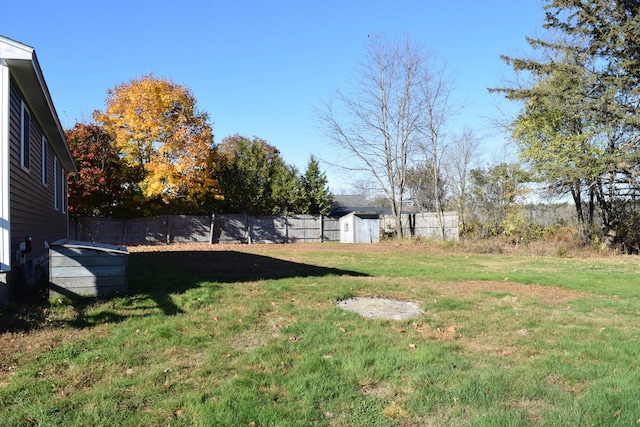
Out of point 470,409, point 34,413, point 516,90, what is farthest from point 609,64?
point 34,413

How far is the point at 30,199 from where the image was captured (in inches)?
332

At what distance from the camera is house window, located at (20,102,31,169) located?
7736 millimetres

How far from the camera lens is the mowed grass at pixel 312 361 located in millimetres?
3281

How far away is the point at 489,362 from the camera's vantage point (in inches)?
176

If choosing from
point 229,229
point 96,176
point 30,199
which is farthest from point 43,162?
point 229,229

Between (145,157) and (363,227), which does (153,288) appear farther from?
(363,227)

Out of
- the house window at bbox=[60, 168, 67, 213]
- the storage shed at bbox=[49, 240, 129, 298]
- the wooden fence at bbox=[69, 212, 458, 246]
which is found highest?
the house window at bbox=[60, 168, 67, 213]

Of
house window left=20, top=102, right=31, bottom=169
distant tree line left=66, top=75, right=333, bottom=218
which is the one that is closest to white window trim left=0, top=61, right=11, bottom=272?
house window left=20, top=102, right=31, bottom=169

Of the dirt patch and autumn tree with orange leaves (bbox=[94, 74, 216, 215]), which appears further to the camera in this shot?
autumn tree with orange leaves (bbox=[94, 74, 216, 215])

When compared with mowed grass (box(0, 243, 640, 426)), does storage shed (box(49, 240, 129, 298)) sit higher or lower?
higher

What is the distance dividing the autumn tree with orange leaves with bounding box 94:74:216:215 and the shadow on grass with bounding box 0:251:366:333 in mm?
11818

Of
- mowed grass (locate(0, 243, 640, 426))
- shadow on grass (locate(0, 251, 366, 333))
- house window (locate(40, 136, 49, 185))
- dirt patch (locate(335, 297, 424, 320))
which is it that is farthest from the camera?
house window (locate(40, 136, 49, 185))

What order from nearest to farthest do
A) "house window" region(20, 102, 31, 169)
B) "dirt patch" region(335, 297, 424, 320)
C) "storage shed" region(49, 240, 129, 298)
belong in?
"dirt patch" region(335, 297, 424, 320)
"storage shed" region(49, 240, 129, 298)
"house window" region(20, 102, 31, 169)

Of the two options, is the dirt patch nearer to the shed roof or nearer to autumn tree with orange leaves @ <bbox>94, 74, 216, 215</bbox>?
the shed roof
